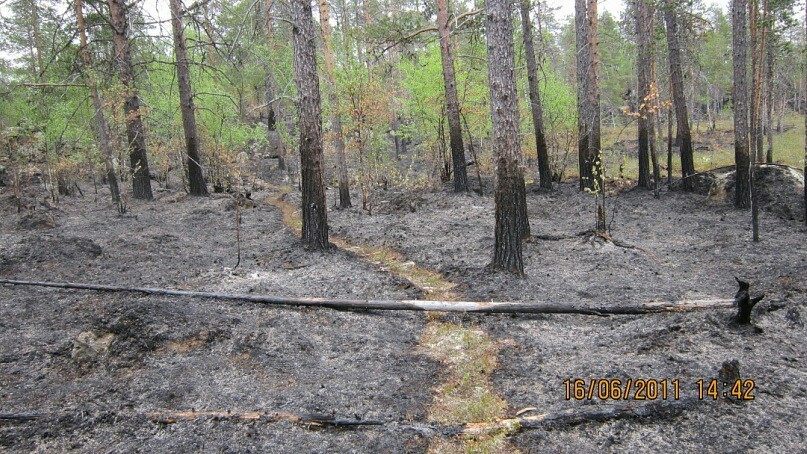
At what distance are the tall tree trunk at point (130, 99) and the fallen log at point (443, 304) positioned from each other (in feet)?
26.5

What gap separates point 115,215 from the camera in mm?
13227

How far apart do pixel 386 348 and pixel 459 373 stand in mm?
926

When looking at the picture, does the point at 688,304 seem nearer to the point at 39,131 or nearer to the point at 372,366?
the point at 372,366

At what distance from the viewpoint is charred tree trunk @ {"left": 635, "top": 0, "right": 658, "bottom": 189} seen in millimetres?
14242

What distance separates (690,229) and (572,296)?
588cm

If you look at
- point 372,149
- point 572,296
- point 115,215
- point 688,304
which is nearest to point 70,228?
point 115,215

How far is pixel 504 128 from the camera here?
675 centimetres

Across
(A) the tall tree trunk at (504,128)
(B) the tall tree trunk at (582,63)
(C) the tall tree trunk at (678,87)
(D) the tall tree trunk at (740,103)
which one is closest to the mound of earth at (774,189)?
(D) the tall tree trunk at (740,103)

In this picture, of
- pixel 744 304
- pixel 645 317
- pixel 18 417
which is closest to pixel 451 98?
pixel 645 317

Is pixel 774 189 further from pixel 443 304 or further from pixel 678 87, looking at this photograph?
pixel 443 304

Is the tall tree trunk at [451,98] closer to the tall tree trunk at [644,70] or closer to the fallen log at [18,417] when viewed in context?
the tall tree trunk at [644,70]

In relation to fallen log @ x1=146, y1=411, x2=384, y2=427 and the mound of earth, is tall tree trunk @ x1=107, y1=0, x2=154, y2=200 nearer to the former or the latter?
fallen log @ x1=146, y1=411, x2=384, y2=427

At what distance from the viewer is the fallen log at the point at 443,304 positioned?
5.23 meters

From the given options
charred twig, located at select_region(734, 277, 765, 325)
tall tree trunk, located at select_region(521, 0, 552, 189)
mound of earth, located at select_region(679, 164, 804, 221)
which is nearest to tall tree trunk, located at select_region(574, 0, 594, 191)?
tall tree trunk, located at select_region(521, 0, 552, 189)
